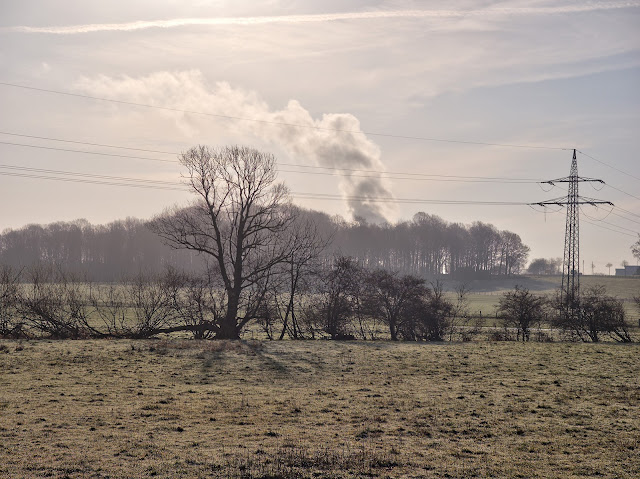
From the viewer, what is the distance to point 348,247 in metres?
148

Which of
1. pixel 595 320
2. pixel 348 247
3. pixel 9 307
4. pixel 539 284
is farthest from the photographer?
pixel 348 247

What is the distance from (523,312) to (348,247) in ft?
346

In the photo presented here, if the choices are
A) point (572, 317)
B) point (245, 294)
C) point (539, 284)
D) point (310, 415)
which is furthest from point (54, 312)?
point (539, 284)

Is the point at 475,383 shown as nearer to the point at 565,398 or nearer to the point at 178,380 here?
the point at 565,398

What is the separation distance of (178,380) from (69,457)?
9874mm

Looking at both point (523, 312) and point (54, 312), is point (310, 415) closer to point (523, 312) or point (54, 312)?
point (54, 312)

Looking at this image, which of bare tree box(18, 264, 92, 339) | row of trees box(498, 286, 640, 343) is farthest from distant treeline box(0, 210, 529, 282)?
bare tree box(18, 264, 92, 339)

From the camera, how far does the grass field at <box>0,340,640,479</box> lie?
11.6 metres

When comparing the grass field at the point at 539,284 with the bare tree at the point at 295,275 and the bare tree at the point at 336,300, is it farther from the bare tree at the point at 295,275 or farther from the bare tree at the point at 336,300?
the bare tree at the point at 295,275

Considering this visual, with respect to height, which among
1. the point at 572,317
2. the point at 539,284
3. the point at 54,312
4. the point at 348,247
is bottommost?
the point at 54,312

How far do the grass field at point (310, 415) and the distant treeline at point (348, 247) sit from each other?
108036mm

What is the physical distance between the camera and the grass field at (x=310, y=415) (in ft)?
37.9

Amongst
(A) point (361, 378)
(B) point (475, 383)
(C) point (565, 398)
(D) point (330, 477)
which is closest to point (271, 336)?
(A) point (361, 378)

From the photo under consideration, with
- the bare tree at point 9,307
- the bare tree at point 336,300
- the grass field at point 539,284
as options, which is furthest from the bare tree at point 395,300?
the grass field at point 539,284
